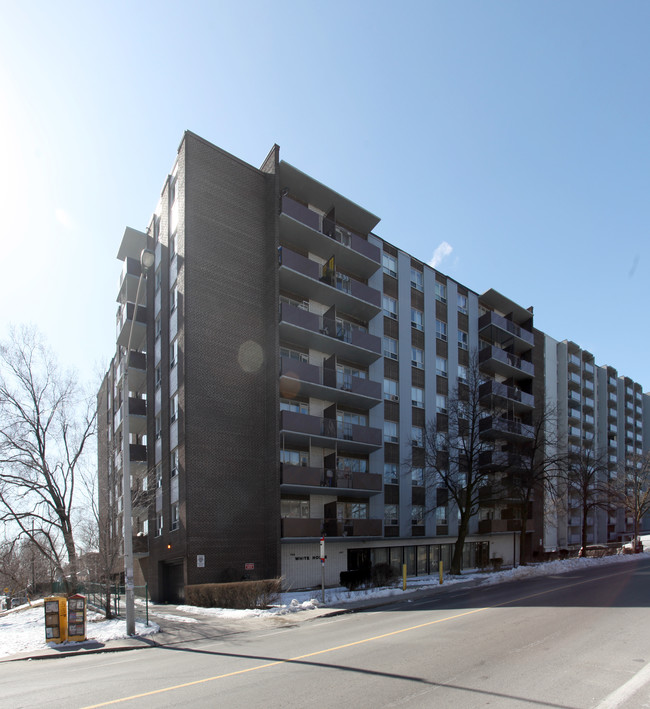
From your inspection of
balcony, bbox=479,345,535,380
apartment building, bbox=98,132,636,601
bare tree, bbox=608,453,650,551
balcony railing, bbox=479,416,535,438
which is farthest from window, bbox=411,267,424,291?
bare tree, bbox=608,453,650,551

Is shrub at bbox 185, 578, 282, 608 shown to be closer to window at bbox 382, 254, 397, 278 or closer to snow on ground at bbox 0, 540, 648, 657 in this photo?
snow on ground at bbox 0, 540, 648, 657

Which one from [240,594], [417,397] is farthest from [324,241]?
[240,594]

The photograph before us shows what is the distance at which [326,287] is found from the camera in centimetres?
3056

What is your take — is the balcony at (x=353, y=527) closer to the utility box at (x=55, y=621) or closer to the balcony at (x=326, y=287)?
the balcony at (x=326, y=287)

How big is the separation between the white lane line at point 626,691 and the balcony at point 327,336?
21909mm

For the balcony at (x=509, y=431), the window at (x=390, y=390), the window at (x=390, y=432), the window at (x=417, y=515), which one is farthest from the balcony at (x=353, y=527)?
the balcony at (x=509, y=431)

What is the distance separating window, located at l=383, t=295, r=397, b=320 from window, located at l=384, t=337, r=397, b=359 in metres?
1.58

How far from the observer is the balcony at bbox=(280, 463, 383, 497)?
1041 inches

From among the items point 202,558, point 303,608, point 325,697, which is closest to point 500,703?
point 325,697

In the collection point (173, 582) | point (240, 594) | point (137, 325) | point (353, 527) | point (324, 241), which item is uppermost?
point (324, 241)

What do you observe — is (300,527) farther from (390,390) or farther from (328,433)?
(390,390)

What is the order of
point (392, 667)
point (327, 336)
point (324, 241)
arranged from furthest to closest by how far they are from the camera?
point (324, 241) < point (327, 336) < point (392, 667)

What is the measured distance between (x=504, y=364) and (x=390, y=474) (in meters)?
15.6

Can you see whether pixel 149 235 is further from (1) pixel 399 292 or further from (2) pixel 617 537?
(2) pixel 617 537
